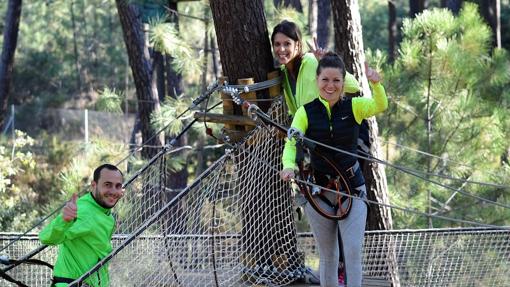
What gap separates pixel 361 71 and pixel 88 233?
243 centimetres

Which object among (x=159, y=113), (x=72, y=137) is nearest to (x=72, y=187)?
(x=159, y=113)

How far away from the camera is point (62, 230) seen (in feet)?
11.4

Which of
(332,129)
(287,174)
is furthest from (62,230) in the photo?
(332,129)

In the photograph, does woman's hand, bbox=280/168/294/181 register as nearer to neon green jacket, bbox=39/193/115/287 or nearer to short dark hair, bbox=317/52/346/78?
short dark hair, bbox=317/52/346/78

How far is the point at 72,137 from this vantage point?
18531mm

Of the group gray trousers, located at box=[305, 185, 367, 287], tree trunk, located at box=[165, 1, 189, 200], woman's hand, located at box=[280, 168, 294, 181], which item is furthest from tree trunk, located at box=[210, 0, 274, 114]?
tree trunk, located at box=[165, 1, 189, 200]

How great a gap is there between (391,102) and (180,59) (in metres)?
1.85

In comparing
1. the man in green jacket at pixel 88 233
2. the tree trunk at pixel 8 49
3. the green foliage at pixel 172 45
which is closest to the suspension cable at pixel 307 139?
the man in green jacket at pixel 88 233

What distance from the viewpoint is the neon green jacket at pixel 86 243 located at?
139 inches

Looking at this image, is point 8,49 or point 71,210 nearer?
point 71,210

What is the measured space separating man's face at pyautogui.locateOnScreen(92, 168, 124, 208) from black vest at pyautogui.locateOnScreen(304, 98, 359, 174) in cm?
77

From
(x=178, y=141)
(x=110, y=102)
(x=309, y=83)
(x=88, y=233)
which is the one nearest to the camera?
(x=88, y=233)

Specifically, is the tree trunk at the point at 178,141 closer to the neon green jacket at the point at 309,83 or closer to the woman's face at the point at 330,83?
the neon green jacket at the point at 309,83

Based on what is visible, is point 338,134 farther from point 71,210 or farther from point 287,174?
point 71,210
